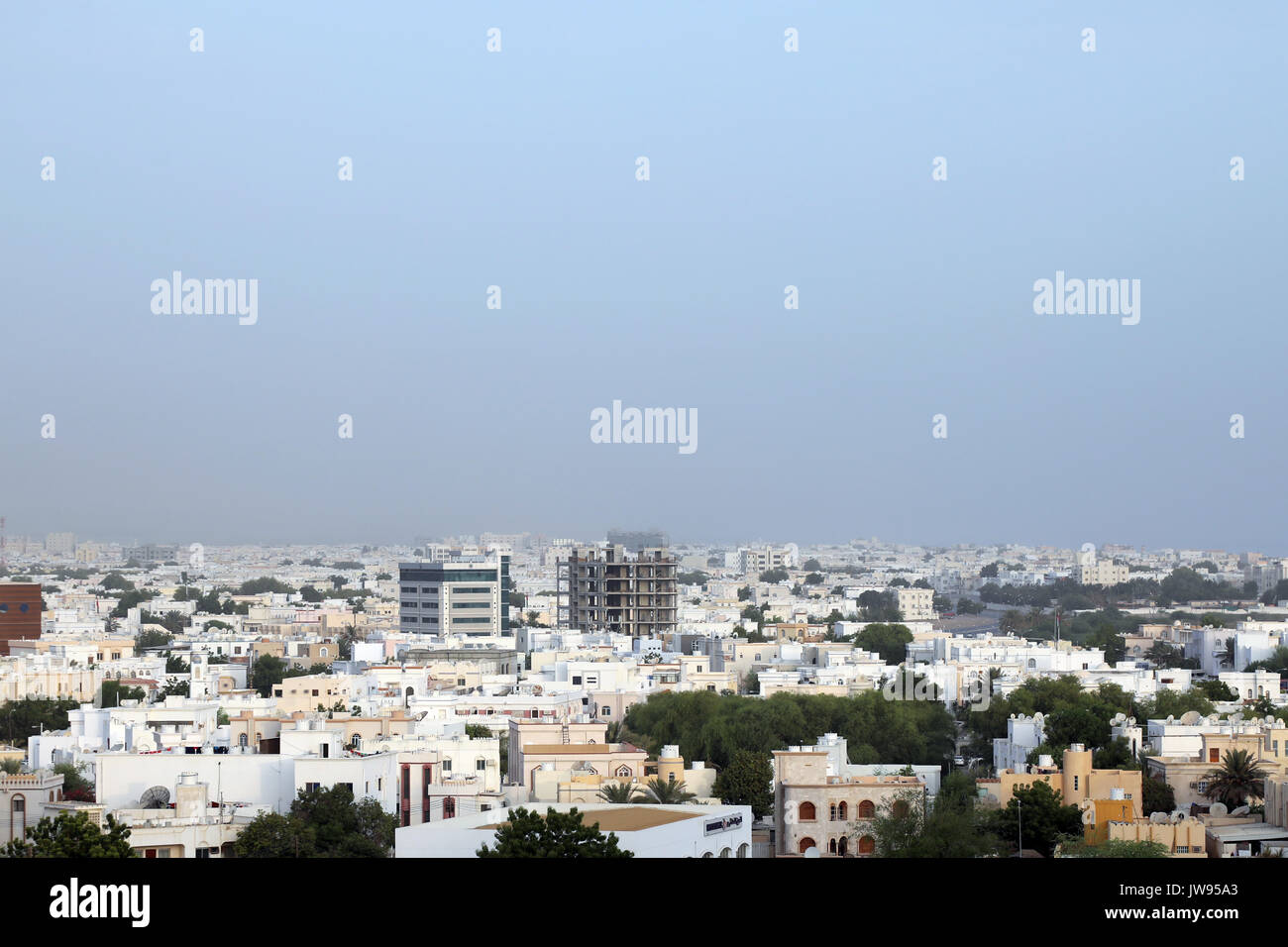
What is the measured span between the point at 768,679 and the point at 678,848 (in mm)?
22566

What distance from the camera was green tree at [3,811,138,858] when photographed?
1731 centimetres

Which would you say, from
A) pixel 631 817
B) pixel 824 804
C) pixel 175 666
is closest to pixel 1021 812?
pixel 824 804

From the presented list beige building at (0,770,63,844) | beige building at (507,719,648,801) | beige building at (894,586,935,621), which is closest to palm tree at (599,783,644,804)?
beige building at (507,719,648,801)

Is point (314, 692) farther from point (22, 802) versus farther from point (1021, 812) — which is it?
point (1021, 812)

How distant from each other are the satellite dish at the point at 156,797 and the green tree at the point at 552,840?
5.43 meters

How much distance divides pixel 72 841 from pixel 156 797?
4369 mm

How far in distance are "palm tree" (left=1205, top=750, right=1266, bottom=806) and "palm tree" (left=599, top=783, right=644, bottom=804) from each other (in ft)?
23.9

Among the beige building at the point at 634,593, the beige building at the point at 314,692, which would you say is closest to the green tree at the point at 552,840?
the beige building at the point at 314,692

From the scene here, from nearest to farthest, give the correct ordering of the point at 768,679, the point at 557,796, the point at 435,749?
1. the point at 557,796
2. the point at 435,749
3. the point at 768,679

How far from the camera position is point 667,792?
2334 cm

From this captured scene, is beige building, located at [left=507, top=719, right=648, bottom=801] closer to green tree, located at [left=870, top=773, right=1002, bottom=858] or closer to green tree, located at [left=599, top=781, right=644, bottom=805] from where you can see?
green tree, located at [left=599, top=781, right=644, bottom=805]
